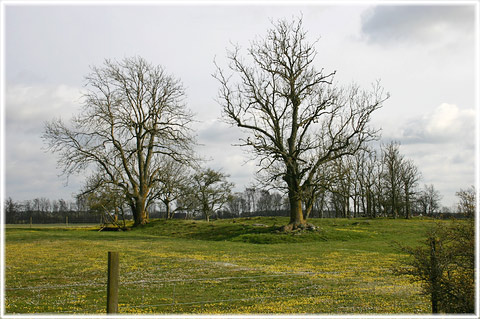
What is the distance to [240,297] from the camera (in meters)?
12.9

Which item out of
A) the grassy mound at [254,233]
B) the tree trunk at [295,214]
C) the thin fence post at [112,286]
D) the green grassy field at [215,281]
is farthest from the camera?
the tree trunk at [295,214]

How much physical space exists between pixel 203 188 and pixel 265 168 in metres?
44.0

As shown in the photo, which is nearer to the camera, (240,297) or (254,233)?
(240,297)

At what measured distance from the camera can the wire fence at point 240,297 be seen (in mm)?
11148

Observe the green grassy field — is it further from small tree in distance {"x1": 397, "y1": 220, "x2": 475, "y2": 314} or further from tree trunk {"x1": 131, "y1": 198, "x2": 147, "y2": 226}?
tree trunk {"x1": 131, "y1": 198, "x2": 147, "y2": 226}

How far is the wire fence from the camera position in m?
11.1

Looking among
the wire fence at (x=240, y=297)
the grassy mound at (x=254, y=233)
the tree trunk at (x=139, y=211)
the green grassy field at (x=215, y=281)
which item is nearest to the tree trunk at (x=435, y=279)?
the green grassy field at (x=215, y=281)

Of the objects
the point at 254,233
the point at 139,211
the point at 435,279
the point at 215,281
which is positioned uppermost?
the point at 435,279

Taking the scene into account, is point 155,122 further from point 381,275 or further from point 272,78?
point 381,275

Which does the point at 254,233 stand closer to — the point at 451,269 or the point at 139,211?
the point at 139,211

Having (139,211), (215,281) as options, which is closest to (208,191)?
(139,211)

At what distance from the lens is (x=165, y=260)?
72.2 feet

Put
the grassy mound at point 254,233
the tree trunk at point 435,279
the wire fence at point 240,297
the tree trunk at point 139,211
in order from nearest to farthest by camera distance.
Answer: the tree trunk at point 435,279 → the wire fence at point 240,297 → the grassy mound at point 254,233 → the tree trunk at point 139,211

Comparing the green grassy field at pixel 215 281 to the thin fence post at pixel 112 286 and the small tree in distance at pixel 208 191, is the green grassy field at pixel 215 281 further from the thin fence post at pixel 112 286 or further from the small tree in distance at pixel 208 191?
the small tree in distance at pixel 208 191
